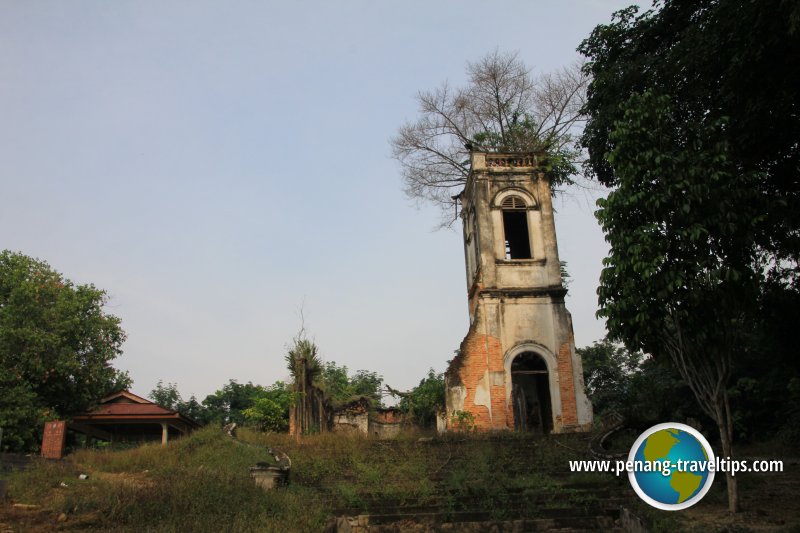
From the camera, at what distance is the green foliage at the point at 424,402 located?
23047mm

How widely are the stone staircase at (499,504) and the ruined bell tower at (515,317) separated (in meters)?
5.70

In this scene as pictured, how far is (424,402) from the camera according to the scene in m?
23.5

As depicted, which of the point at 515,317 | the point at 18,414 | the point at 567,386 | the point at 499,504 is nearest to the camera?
the point at 499,504

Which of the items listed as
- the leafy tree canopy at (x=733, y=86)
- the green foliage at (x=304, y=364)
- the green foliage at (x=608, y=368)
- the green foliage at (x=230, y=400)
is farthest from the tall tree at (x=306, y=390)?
the green foliage at (x=230, y=400)

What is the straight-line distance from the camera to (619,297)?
9.89 m

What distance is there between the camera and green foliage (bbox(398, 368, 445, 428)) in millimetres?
23047

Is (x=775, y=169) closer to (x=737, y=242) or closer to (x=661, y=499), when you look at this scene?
(x=737, y=242)

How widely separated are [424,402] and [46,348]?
12441 millimetres

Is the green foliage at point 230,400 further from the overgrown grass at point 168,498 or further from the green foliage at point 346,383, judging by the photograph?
the overgrown grass at point 168,498
